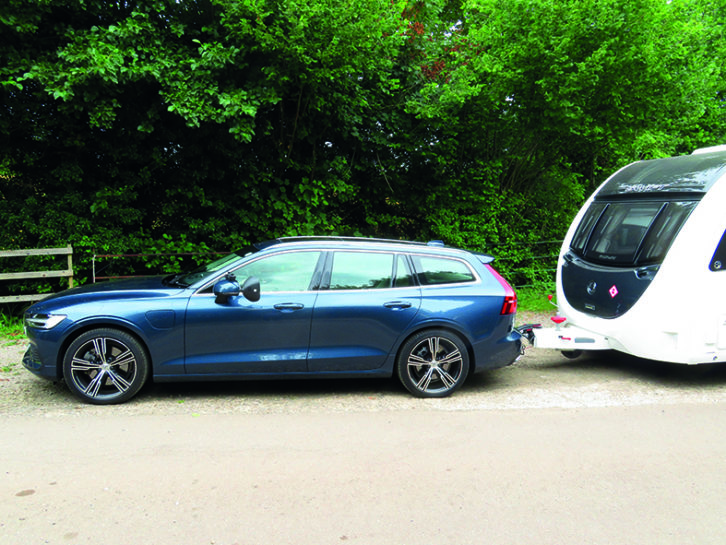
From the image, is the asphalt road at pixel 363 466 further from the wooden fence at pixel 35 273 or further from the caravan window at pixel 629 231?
the wooden fence at pixel 35 273

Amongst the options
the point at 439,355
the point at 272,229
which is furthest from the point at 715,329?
the point at 272,229

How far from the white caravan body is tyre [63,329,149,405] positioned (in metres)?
4.23

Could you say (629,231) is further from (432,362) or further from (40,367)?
(40,367)

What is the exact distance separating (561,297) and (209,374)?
172 inches

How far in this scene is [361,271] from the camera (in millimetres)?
5828

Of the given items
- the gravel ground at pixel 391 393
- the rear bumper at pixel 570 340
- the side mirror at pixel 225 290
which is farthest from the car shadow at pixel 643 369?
the side mirror at pixel 225 290

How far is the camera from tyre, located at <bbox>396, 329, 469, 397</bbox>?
5.72 metres

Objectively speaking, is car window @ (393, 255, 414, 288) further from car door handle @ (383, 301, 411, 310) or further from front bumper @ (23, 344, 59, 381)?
front bumper @ (23, 344, 59, 381)

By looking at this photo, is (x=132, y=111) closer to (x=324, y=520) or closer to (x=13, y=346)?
(x=13, y=346)

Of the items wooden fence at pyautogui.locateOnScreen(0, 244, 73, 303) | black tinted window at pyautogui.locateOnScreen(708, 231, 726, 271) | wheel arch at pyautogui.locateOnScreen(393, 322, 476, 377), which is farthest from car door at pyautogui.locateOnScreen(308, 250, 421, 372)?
wooden fence at pyautogui.locateOnScreen(0, 244, 73, 303)

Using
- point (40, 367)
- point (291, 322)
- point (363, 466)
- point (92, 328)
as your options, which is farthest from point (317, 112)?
point (363, 466)

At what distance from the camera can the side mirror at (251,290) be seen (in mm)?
5426

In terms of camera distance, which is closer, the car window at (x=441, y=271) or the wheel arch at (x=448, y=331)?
the wheel arch at (x=448, y=331)

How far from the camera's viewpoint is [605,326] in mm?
6371
